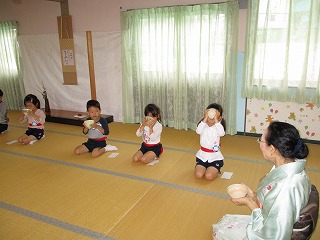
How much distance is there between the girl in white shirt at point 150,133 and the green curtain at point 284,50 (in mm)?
1710

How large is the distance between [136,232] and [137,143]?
2218 mm

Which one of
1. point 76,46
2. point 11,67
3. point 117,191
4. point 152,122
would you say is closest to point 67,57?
point 76,46

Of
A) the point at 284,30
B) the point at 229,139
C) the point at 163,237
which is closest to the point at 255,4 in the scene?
the point at 284,30

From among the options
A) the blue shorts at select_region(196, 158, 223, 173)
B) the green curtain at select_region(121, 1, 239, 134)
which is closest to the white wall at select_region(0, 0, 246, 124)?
the green curtain at select_region(121, 1, 239, 134)

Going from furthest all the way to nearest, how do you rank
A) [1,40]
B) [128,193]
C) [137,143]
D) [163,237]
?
1. [1,40]
2. [137,143]
3. [128,193]
4. [163,237]

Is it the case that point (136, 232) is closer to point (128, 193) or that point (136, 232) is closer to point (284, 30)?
point (128, 193)

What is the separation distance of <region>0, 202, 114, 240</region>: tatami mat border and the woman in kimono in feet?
4.12

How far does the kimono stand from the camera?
1298 mm

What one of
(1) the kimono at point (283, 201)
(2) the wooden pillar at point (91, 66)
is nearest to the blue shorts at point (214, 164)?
(1) the kimono at point (283, 201)

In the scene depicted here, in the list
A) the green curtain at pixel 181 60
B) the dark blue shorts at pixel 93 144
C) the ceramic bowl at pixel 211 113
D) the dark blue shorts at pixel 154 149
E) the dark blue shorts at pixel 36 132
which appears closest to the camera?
the ceramic bowl at pixel 211 113

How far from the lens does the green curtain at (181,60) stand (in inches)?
169

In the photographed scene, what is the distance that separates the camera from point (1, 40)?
6645mm

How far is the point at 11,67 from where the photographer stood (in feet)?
22.0

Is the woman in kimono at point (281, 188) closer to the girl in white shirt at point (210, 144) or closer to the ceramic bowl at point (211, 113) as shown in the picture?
the ceramic bowl at point (211, 113)
